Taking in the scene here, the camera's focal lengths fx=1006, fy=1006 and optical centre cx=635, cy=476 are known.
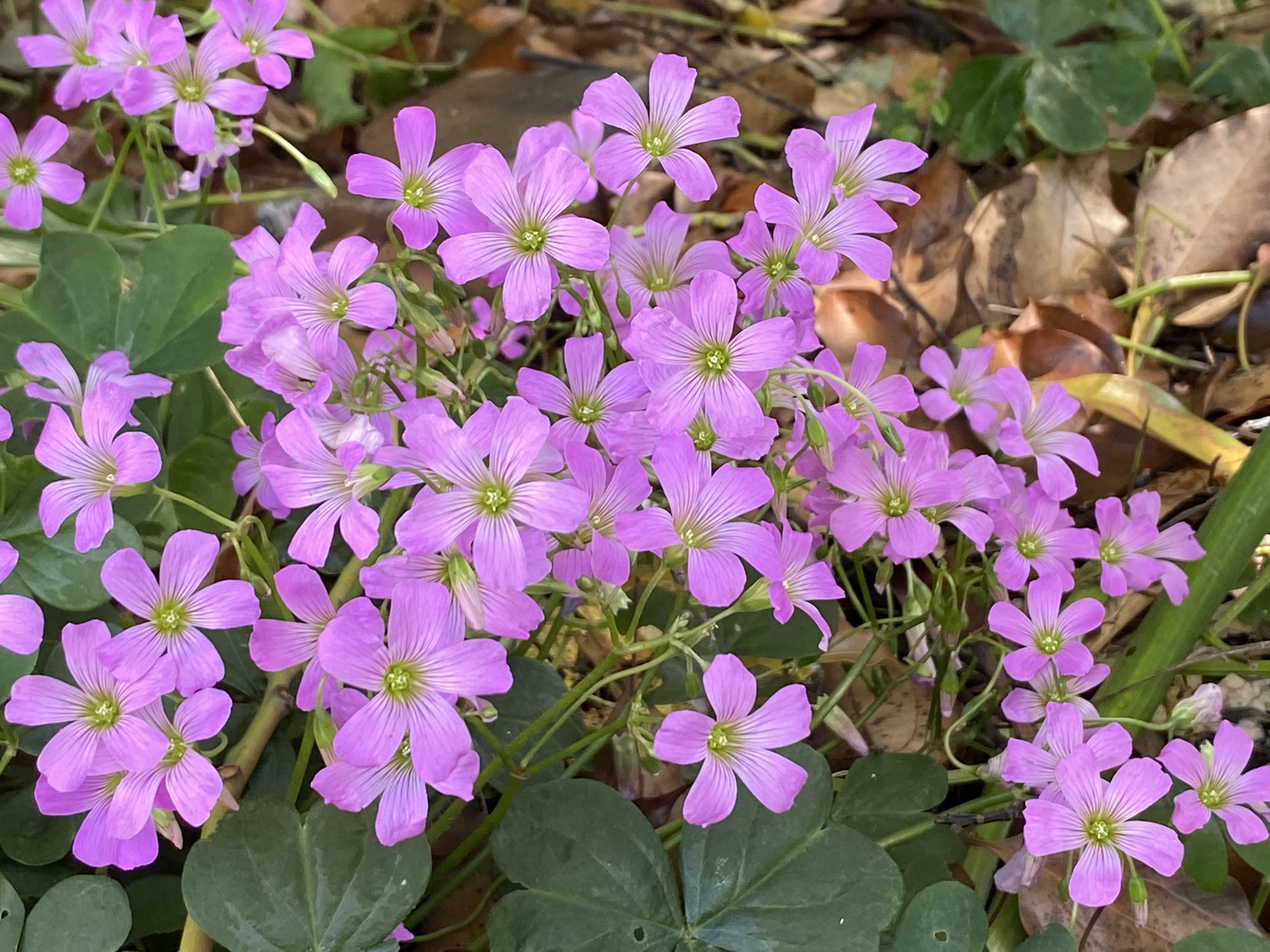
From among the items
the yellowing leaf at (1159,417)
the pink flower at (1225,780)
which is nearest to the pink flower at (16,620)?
the pink flower at (1225,780)

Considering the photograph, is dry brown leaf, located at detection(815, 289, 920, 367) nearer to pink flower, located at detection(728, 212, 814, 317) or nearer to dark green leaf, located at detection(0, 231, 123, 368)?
pink flower, located at detection(728, 212, 814, 317)

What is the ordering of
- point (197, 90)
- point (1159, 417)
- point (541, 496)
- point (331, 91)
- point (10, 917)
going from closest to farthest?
point (541, 496) < point (10, 917) < point (197, 90) < point (1159, 417) < point (331, 91)

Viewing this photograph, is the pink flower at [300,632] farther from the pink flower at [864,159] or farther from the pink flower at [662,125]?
the pink flower at [864,159]

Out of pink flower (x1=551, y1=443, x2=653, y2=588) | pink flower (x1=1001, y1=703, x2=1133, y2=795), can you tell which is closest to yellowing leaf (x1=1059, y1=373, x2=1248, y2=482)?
pink flower (x1=1001, y1=703, x2=1133, y2=795)

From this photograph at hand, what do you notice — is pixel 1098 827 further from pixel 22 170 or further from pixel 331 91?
pixel 331 91

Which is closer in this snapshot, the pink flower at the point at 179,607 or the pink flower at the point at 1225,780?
the pink flower at the point at 179,607

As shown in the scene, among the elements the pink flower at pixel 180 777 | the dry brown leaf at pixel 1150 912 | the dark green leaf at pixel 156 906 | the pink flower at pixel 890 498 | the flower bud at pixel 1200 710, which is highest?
the pink flower at pixel 890 498

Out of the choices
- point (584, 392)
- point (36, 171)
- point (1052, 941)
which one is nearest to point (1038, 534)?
point (1052, 941)
